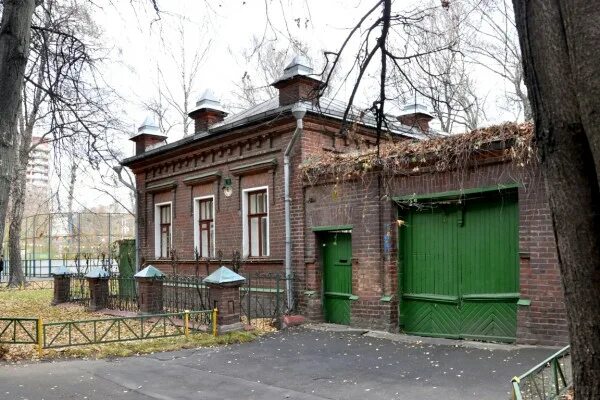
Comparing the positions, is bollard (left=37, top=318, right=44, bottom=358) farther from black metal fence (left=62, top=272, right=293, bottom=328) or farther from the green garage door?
the green garage door

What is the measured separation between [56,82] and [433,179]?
22.2ft

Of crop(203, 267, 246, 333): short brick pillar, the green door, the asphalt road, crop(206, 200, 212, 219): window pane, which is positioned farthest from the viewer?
crop(206, 200, 212, 219): window pane

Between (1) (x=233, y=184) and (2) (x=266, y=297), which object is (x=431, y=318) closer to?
(2) (x=266, y=297)

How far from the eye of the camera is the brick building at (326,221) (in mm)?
9016

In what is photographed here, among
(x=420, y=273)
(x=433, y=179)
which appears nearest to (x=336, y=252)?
(x=420, y=273)

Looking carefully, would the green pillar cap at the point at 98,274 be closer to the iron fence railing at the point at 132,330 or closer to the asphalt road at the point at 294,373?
the iron fence railing at the point at 132,330

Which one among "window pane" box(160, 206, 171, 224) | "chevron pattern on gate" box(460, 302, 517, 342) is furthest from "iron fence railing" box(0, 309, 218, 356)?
"window pane" box(160, 206, 171, 224)

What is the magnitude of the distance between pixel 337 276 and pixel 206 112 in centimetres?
716

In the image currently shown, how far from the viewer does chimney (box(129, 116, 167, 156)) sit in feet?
65.4

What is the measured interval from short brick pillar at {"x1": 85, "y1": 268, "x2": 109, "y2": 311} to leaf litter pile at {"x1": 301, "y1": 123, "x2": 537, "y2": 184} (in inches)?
288

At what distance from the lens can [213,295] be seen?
11484 millimetres

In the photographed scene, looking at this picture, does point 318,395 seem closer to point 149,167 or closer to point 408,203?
point 408,203

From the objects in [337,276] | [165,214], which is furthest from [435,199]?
[165,214]

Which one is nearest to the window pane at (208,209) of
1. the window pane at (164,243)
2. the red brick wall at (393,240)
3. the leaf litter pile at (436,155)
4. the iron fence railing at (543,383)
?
the window pane at (164,243)
